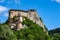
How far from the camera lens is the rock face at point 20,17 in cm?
11738

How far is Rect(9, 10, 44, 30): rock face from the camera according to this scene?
117m

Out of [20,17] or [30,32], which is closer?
[30,32]

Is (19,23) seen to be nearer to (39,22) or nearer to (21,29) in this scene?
(21,29)

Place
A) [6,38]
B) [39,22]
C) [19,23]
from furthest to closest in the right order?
1. [39,22]
2. [19,23]
3. [6,38]

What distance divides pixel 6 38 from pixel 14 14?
1582 inches

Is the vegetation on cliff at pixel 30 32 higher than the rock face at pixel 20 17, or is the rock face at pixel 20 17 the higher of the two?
the rock face at pixel 20 17

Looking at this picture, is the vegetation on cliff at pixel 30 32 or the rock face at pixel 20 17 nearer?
the vegetation on cliff at pixel 30 32

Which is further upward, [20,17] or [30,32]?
[20,17]

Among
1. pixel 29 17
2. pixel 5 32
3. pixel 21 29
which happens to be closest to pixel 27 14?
pixel 29 17

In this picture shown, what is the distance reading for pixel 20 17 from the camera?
119312mm

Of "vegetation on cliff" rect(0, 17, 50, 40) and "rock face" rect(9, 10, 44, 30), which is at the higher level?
"rock face" rect(9, 10, 44, 30)

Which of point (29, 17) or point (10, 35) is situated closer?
point (10, 35)

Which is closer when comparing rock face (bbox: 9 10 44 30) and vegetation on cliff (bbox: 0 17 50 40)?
vegetation on cliff (bbox: 0 17 50 40)

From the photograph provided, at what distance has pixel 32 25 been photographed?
12038 cm
